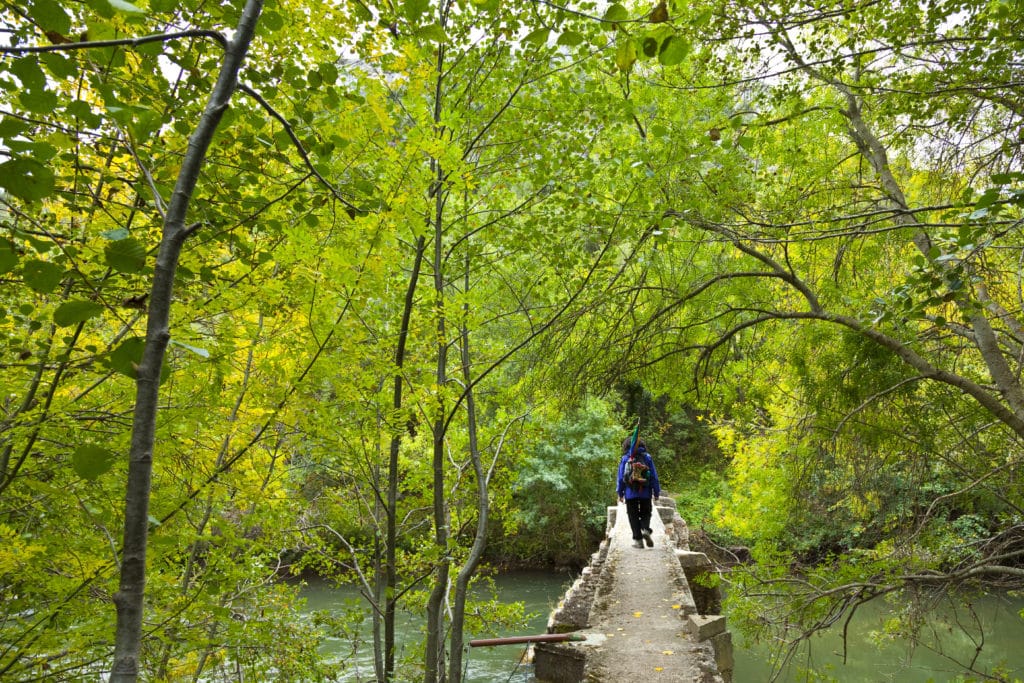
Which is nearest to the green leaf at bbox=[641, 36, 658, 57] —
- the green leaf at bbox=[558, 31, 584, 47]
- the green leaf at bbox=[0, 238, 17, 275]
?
the green leaf at bbox=[558, 31, 584, 47]

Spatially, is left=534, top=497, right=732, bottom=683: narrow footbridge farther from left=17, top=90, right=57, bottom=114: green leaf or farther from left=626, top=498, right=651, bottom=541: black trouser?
left=17, top=90, right=57, bottom=114: green leaf

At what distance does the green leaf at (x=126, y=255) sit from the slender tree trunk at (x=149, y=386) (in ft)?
0.61

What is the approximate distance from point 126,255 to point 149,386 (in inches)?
14.4

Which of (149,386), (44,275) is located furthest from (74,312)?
(44,275)

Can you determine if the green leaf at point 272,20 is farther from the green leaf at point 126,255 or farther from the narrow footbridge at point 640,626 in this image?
the narrow footbridge at point 640,626

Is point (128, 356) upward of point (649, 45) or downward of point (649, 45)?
downward

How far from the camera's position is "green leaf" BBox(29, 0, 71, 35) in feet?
5.46

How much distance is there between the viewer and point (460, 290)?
5.61m

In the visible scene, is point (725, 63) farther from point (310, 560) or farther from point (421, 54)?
point (310, 560)

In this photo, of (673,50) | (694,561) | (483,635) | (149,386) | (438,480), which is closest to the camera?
(149,386)

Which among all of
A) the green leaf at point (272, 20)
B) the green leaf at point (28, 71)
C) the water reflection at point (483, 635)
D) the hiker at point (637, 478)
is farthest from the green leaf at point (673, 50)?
the hiker at point (637, 478)

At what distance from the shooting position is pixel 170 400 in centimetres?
360

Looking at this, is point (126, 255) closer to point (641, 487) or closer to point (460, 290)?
point (460, 290)

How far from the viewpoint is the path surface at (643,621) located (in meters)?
5.50
